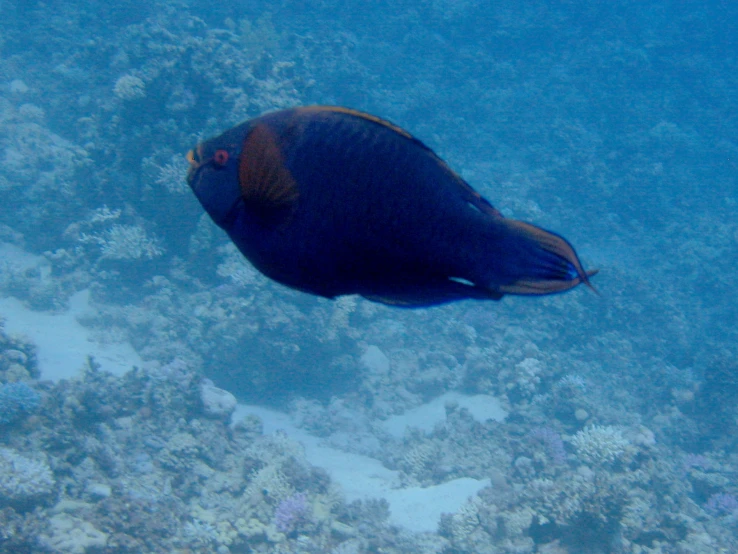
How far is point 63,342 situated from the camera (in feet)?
30.8

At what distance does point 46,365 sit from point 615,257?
20.9 meters

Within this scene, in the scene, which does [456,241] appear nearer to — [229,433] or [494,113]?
[229,433]

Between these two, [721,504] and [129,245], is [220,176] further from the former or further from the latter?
[721,504]

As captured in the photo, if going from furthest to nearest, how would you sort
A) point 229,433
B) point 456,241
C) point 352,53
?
point 352,53, point 229,433, point 456,241

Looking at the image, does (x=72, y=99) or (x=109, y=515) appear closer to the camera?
(x=109, y=515)

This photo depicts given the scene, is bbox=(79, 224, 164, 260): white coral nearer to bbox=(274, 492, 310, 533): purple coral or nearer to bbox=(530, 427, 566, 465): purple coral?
bbox=(274, 492, 310, 533): purple coral

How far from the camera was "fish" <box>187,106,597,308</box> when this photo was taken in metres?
0.78

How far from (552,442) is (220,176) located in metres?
9.25

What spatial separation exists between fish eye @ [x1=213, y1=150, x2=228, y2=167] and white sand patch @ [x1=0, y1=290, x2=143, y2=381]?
9.27m

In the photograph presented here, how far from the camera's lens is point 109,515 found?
487 centimetres

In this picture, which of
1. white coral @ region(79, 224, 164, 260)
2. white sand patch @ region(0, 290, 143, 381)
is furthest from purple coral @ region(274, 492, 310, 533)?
white coral @ region(79, 224, 164, 260)

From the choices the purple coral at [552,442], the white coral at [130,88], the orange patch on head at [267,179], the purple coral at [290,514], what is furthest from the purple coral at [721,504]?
the white coral at [130,88]

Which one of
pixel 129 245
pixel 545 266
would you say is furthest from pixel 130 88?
pixel 545 266

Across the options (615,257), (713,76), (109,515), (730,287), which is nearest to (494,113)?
(615,257)
